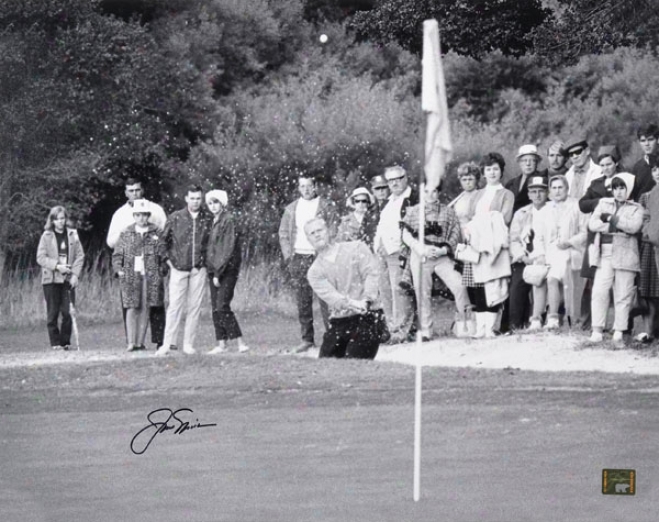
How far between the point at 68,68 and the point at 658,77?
16.7 meters

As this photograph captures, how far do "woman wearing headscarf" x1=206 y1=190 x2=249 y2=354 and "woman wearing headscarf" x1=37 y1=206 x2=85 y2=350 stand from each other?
105 inches

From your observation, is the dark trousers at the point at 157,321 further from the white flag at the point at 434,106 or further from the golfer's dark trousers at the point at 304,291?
the white flag at the point at 434,106

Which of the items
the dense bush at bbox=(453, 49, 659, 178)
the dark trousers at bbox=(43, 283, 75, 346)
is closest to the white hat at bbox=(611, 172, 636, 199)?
the dark trousers at bbox=(43, 283, 75, 346)

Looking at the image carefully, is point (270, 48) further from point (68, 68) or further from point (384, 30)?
point (384, 30)

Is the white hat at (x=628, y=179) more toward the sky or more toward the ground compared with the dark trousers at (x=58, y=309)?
more toward the sky

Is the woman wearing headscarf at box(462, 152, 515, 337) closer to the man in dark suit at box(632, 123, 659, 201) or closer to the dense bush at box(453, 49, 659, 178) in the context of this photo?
the man in dark suit at box(632, 123, 659, 201)

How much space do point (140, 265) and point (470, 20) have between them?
520 centimetres

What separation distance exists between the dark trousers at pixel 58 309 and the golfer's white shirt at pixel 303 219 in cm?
345

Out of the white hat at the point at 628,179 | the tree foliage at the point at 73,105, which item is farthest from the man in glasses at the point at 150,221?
the white hat at the point at 628,179

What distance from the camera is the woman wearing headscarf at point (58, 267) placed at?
18234mm

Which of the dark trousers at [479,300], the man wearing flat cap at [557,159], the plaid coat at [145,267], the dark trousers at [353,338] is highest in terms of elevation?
the man wearing flat cap at [557,159]

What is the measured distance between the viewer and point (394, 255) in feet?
54.6

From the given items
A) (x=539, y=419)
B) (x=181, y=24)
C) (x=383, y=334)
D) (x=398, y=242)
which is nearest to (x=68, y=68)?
(x=181, y=24)
